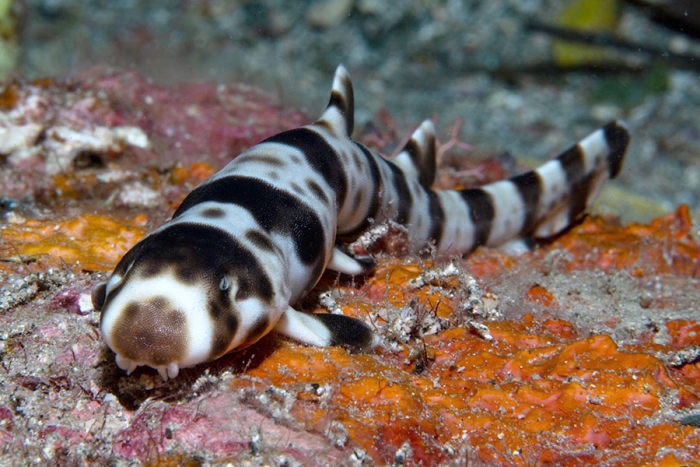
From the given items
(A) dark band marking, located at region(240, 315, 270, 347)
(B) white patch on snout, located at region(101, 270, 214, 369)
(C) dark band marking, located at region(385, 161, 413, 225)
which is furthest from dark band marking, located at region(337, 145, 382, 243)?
(B) white patch on snout, located at region(101, 270, 214, 369)

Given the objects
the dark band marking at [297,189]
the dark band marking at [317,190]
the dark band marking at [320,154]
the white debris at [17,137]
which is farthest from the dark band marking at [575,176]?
the white debris at [17,137]

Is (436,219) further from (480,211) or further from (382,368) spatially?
(382,368)

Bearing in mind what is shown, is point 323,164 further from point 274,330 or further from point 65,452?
point 65,452

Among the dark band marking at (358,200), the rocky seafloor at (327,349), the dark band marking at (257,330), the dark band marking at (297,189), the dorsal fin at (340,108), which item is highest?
the dorsal fin at (340,108)

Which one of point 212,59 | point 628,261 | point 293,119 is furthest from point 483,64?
point 628,261

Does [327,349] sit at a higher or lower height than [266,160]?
lower

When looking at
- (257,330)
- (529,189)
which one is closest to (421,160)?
(529,189)

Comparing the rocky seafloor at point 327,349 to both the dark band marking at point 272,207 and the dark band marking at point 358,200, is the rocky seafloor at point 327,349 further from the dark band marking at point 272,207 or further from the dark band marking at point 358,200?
the dark band marking at point 272,207
